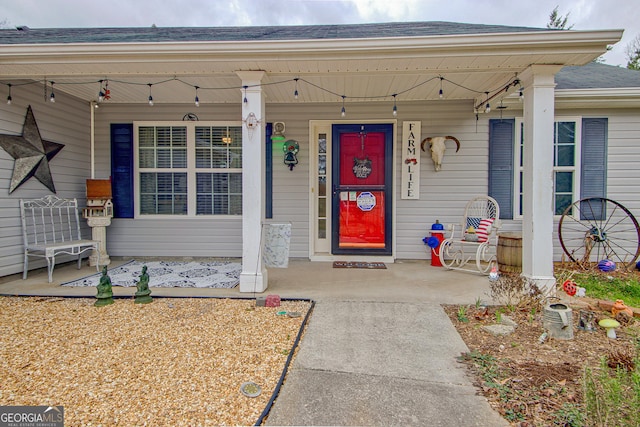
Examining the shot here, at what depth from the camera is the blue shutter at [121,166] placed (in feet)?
16.4

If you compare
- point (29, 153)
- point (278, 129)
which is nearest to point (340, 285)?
point (278, 129)

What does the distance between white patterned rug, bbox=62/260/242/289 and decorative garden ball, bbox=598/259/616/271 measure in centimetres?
451

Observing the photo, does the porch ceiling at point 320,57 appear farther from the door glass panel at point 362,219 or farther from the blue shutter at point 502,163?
the door glass panel at point 362,219

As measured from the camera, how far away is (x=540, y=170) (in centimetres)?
323

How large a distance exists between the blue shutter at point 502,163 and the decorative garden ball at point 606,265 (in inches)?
45.8

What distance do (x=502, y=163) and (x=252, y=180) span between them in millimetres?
3515

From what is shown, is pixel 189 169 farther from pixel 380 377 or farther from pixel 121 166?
pixel 380 377

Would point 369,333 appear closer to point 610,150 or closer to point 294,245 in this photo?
point 294,245

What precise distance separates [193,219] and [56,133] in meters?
2.00

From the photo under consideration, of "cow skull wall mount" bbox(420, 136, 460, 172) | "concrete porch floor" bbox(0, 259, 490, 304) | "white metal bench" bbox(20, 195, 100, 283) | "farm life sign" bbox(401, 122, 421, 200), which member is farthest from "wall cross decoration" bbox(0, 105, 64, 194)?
"cow skull wall mount" bbox(420, 136, 460, 172)

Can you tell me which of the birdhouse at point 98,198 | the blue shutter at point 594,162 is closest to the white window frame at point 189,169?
the birdhouse at point 98,198

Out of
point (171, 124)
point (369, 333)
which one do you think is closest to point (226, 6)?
point (171, 124)

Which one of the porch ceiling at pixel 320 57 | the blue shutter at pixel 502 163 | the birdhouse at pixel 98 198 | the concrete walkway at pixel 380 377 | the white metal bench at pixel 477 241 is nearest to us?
the concrete walkway at pixel 380 377

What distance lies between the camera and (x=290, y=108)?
495 centimetres
